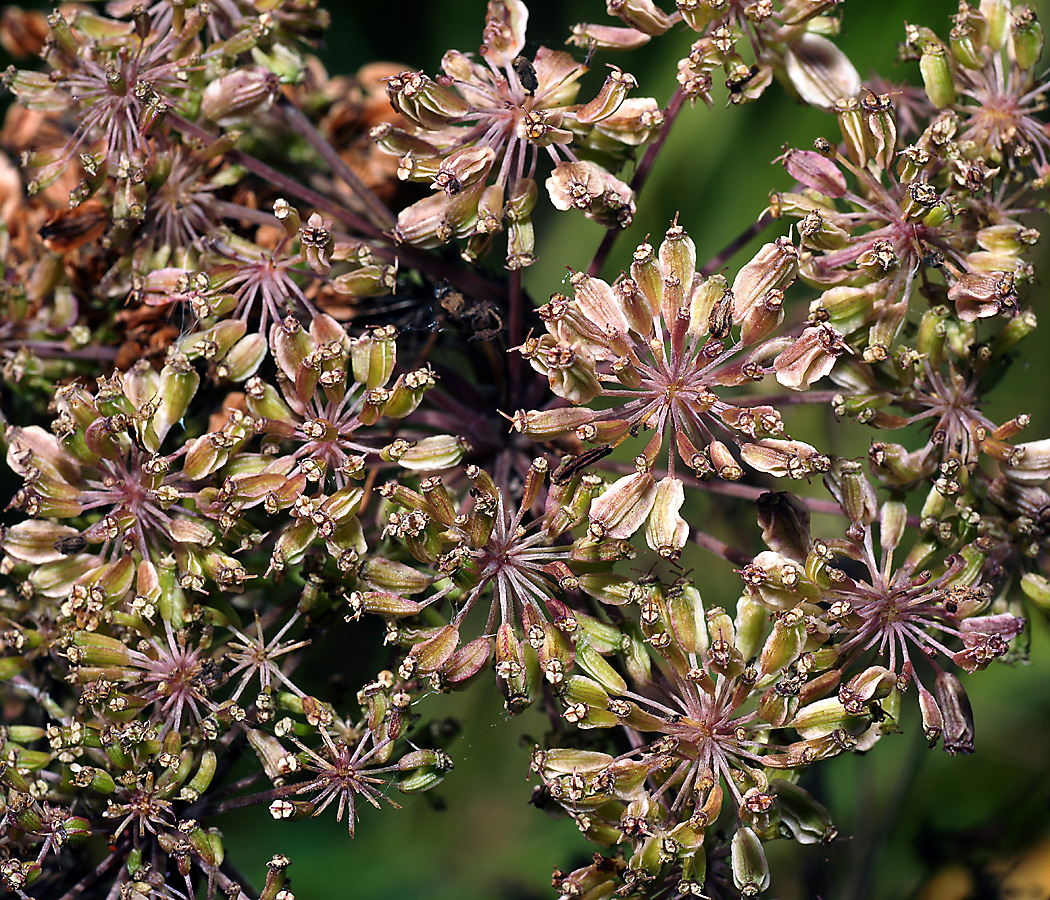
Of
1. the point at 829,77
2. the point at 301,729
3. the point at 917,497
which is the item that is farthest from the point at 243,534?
the point at 917,497

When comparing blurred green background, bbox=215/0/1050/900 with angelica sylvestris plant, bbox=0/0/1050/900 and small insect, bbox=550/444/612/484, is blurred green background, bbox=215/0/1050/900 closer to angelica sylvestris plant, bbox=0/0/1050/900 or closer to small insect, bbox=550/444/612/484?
angelica sylvestris plant, bbox=0/0/1050/900

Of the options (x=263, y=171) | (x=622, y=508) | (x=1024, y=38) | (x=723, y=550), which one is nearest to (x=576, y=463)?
(x=622, y=508)

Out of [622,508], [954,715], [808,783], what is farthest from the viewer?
[808,783]

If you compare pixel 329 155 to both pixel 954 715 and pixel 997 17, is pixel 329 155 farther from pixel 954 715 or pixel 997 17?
pixel 954 715

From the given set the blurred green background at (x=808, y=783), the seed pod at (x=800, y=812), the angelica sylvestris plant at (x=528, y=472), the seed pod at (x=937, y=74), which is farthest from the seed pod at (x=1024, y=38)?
the seed pod at (x=800, y=812)

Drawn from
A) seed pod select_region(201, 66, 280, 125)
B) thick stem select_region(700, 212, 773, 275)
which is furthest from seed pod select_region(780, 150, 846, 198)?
seed pod select_region(201, 66, 280, 125)

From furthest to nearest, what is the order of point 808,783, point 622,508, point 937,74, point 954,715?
point 808,783 → point 937,74 → point 954,715 → point 622,508

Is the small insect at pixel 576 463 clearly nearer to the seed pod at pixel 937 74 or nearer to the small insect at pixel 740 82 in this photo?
the small insect at pixel 740 82
